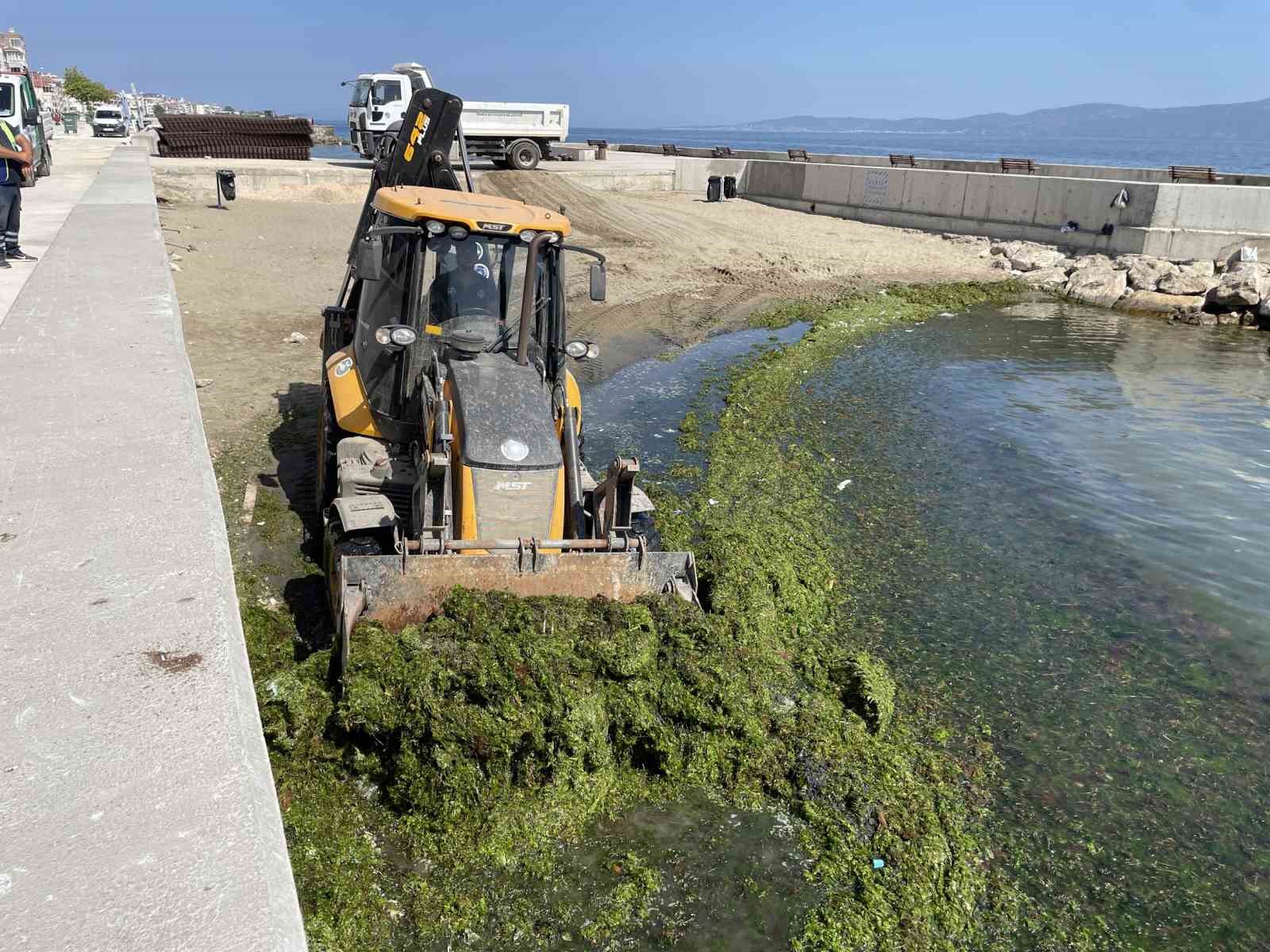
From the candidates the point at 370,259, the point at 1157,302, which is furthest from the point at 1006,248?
the point at 370,259

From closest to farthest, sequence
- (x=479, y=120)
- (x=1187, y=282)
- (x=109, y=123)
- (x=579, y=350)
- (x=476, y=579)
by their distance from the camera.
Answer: (x=476, y=579) < (x=579, y=350) < (x=1187, y=282) < (x=479, y=120) < (x=109, y=123)

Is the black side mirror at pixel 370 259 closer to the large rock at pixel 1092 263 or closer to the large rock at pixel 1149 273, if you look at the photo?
the large rock at pixel 1149 273

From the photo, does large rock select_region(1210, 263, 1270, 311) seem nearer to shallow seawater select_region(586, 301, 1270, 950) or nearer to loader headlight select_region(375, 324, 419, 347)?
shallow seawater select_region(586, 301, 1270, 950)

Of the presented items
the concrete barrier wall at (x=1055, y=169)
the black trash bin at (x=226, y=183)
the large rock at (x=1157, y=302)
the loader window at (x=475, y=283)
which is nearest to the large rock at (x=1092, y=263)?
the large rock at (x=1157, y=302)

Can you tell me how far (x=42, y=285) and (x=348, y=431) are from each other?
203 inches

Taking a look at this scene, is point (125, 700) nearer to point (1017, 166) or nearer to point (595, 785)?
point (595, 785)

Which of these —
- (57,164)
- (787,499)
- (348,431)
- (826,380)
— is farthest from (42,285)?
(57,164)

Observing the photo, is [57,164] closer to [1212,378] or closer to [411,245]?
[411,245]

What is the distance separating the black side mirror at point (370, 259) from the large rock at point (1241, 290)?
18349mm

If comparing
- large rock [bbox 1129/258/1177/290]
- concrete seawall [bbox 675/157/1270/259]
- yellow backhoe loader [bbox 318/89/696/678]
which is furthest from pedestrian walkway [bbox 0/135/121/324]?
large rock [bbox 1129/258/1177/290]

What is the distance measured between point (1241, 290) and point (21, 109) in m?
24.2

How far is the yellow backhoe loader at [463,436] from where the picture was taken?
15.8ft

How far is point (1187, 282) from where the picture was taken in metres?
19.9

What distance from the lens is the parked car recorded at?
138 ft
